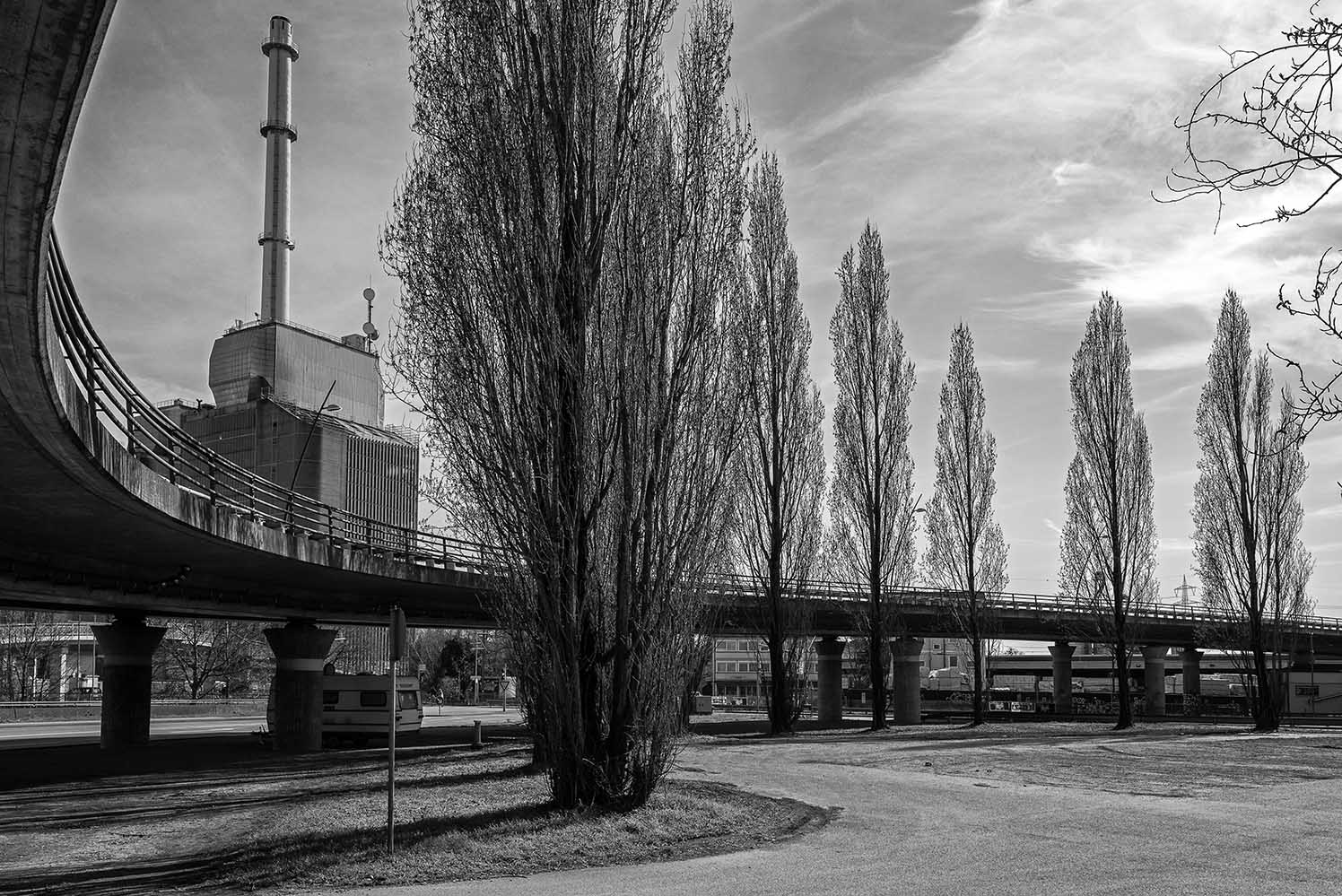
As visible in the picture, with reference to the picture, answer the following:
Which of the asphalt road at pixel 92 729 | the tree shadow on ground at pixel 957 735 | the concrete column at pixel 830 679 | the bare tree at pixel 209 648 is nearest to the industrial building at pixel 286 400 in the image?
the bare tree at pixel 209 648

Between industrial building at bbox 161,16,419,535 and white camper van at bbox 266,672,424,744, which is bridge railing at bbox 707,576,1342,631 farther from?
industrial building at bbox 161,16,419,535

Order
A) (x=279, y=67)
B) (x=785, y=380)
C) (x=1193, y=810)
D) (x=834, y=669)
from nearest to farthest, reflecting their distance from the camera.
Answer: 1. (x=1193, y=810)
2. (x=785, y=380)
3. (x=834, y=669)
4. (x=279, y=67)

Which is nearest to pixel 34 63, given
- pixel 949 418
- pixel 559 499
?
pixel 559 499

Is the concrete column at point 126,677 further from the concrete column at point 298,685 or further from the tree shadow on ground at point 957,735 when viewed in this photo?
the tree shadow on ground at point 957,735

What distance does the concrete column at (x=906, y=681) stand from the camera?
51.2m

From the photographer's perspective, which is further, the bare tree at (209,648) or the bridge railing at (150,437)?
the bare tree at (209,648)

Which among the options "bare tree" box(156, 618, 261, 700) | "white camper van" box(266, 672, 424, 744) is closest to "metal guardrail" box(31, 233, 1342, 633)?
"white camper van" box(266, 672, 424, 744)

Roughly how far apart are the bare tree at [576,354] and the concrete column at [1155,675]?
55.2 metres

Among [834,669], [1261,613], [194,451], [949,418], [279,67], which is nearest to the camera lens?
[194,451]

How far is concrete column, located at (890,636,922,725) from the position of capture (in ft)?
168

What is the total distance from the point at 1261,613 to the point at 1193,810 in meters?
30.8

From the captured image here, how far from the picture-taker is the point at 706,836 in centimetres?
1514

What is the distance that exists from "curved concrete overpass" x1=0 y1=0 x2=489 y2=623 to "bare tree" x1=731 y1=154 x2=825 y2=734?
403 inches

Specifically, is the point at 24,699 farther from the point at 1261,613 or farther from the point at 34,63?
the point at 34,63
